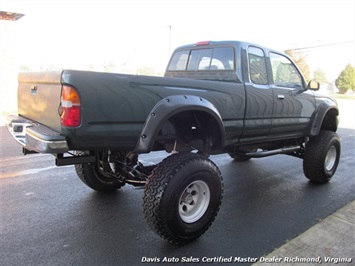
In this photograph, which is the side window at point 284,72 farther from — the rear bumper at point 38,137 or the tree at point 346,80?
the tree at point 346,80

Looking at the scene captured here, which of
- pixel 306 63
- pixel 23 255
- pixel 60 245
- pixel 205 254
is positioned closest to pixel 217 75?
pixel 205 254

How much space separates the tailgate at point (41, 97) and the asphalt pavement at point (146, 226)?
1148 millimetres

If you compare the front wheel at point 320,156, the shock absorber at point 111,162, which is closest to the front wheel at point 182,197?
the shock absorber at point 111,162

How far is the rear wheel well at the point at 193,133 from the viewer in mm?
3396

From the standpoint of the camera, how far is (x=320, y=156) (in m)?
5.03

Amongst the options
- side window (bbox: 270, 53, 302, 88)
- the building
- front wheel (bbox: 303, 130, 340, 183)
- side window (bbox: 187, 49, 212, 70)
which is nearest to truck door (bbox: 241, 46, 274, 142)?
side window (bbox: 270, 53, 302, 88)

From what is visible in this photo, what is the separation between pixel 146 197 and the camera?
2.97 metres

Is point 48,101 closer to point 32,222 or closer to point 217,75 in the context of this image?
point 32,222

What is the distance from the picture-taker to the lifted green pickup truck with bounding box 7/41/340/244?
2680 millimetres

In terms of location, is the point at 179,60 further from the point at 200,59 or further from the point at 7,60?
the point at 7,60

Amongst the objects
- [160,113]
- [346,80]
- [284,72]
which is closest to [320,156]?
[284,72]

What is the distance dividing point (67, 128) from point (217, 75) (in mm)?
2175

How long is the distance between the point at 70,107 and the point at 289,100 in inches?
127

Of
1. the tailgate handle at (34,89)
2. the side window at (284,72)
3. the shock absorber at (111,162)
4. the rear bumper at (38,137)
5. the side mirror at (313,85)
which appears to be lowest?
the shock absorber at (111,162)
